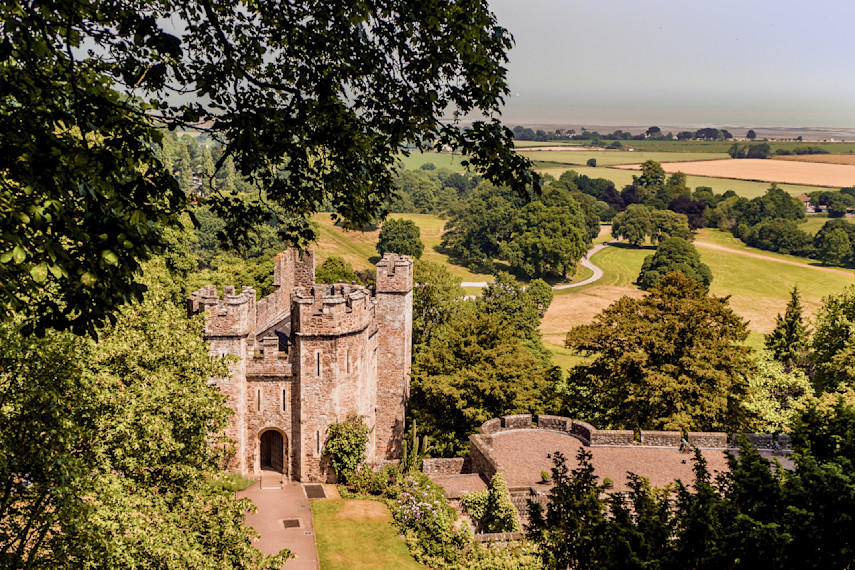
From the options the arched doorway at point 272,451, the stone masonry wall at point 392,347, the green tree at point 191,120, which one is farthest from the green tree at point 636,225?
the green tree at point 191,120

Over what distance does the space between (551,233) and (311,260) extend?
228ft

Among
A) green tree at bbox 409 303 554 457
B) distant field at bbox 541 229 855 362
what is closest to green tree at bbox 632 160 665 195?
distant field at bbox 541 229 855 362

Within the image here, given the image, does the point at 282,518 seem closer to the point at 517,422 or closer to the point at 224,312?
the point at 224,312

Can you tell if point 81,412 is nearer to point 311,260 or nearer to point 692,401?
point 311,260

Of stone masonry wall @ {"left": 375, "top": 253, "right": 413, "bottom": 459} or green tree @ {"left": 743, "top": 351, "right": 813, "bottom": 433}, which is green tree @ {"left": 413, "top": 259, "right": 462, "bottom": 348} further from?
green tree @ {"left": 743, "top": 351, "right": 813, "bottom": 433}

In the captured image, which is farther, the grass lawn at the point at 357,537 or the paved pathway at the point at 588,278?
the paved pathway at the point at 588,278

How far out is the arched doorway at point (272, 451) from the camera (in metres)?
29.4

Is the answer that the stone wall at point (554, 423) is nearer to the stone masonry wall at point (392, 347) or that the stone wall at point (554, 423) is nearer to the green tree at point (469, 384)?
the green tree at point (469, 384)

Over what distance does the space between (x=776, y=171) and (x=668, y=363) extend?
16250 centimetres

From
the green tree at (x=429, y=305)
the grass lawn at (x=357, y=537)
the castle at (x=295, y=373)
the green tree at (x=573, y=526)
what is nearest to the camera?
the green tree at (x=573, y=526)

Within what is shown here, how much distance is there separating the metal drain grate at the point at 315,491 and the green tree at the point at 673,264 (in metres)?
73.2

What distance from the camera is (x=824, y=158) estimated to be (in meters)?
188

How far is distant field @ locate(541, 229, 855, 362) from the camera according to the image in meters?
83.1

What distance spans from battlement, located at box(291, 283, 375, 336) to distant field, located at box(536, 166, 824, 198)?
134965mm
